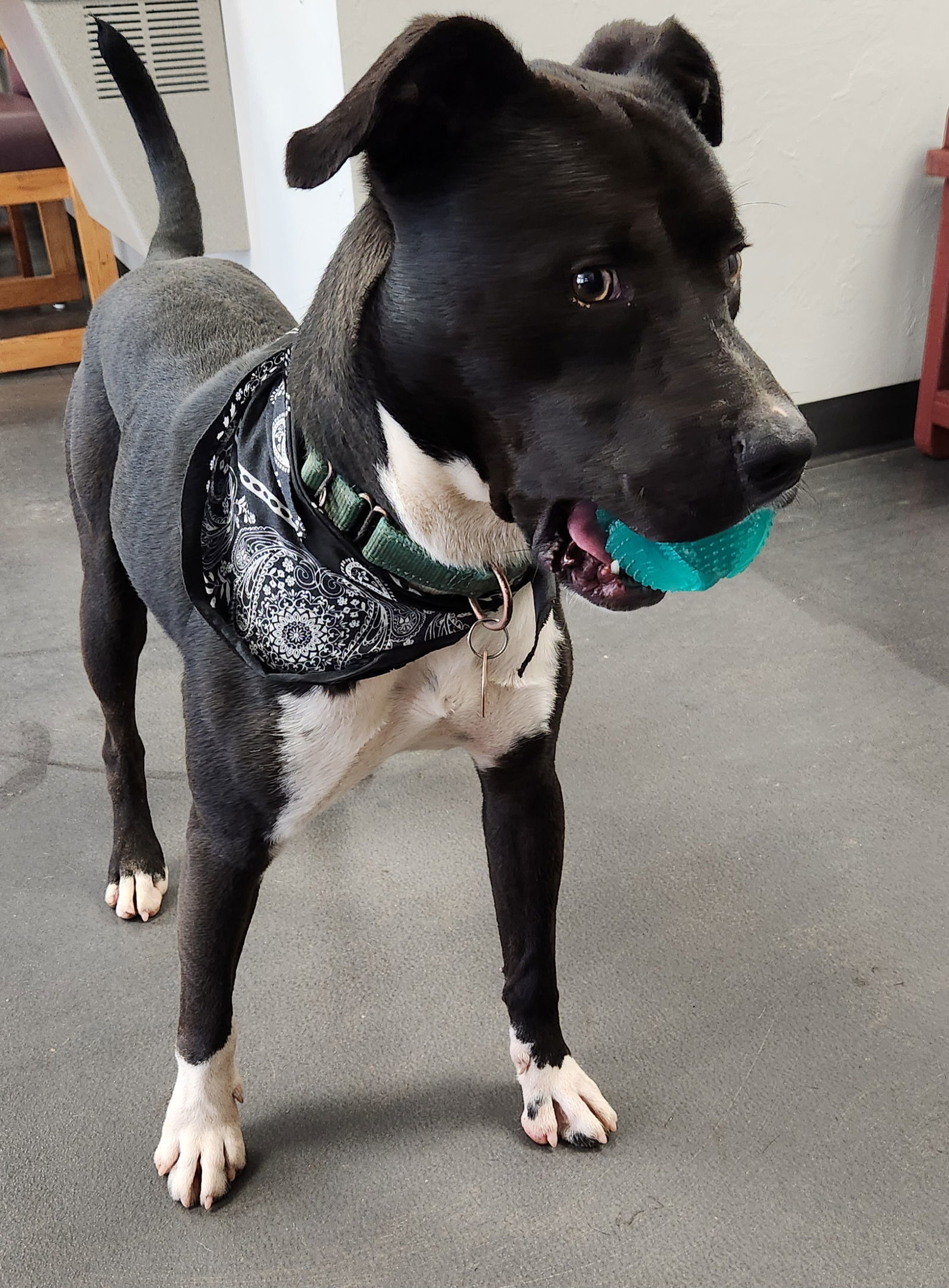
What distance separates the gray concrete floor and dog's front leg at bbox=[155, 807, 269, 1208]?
0.05 metres

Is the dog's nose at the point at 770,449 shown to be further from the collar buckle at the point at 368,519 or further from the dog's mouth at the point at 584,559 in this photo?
the collar buckle at the point at 368,519

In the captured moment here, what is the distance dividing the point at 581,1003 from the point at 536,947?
25cm

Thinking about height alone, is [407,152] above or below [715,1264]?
above

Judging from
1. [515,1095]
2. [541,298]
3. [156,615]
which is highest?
[541,298]

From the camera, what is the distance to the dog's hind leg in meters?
1.60

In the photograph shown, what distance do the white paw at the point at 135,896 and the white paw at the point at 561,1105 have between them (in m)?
0.63

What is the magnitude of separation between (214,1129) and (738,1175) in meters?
0.60

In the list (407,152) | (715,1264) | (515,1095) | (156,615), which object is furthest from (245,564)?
(715,1264)

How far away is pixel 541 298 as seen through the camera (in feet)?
2.77

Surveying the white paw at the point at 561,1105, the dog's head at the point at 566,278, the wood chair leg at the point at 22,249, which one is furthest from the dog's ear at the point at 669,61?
the wood chair leg at the point at 22,249

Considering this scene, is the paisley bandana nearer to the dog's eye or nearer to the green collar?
the green collar

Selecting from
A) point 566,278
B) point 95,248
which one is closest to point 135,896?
point 566,278

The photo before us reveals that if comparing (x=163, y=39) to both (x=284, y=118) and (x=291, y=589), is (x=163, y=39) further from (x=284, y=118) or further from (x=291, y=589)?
(x=291, y=589)

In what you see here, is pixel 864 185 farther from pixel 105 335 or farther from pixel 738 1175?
pixel 738 1175
